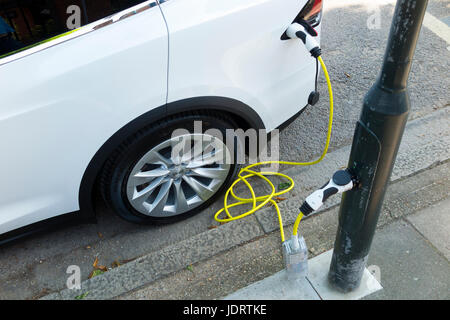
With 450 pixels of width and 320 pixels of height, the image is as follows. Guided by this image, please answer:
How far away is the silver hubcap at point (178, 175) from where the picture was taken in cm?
243

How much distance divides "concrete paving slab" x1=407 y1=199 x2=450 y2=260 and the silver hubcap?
3.92 feet

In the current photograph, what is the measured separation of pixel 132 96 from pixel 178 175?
0.60 meters

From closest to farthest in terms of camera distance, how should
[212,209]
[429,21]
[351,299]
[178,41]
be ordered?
[178,41]
[351,299]
[212,209]
[429,21]

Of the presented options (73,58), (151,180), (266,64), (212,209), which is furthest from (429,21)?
(73,58)

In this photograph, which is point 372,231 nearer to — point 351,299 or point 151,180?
point 351,299

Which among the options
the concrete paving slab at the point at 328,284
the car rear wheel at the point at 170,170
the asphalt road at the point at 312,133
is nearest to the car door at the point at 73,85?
the car rear wheel at the point at 170,170

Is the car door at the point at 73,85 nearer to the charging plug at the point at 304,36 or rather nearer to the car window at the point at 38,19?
the car window at the point at 38,19

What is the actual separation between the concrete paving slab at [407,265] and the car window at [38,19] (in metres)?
1.95

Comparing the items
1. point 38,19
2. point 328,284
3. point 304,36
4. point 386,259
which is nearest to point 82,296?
point 328,284

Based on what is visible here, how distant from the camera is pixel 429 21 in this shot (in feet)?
Answer: 14.4

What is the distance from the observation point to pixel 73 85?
2.02 m

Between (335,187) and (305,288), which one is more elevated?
(335,187)

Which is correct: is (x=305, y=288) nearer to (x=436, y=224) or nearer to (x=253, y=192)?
(x=253, y=192)
